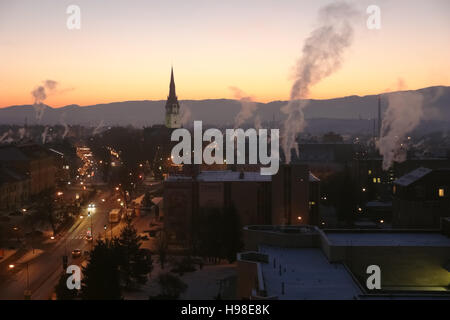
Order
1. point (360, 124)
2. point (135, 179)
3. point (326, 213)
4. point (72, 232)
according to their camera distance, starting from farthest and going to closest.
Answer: point (360, 124), point (135, 179), point (326, 213), point (72, 232)

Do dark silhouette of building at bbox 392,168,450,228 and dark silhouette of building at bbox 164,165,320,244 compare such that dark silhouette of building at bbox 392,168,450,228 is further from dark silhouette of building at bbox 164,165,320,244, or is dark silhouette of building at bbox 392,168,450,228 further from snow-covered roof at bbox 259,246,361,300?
snow-covered roof at bbox 259,246,361,300

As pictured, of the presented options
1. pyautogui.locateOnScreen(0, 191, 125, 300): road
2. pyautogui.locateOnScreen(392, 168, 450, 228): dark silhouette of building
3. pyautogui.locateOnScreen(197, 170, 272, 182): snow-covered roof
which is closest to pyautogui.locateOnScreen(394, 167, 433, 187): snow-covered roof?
pyautogui.locateOnScreen(392, 168, 450, 228): dark silhouette of building

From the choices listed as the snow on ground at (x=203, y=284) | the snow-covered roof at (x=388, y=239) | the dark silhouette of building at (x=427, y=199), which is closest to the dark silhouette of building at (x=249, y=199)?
the dark silhouette of building at (x=427, y=199)

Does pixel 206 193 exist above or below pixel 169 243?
above


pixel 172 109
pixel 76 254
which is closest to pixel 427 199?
pixel 76 254

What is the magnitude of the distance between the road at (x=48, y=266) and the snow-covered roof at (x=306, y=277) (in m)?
5.59

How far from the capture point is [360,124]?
166875mm

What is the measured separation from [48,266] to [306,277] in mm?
8772

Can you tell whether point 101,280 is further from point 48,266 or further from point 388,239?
point 388,239

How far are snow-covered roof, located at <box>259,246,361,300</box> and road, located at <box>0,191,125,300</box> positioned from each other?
5587 mm

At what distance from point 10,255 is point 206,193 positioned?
678 cm
